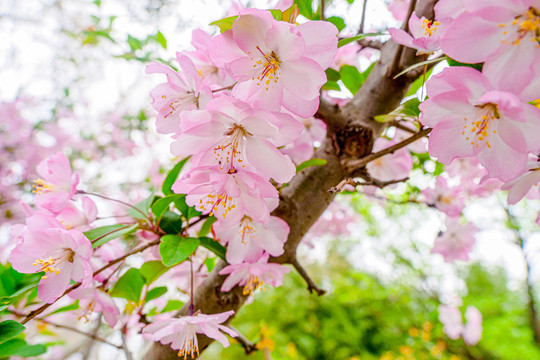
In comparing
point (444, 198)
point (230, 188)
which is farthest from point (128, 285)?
point (444, 198)

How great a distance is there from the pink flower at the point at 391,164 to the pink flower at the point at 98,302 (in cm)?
84

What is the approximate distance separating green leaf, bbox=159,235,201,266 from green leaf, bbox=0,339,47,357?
407 mm

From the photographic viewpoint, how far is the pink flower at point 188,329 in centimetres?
63

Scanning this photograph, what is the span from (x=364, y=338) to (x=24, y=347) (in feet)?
12.7

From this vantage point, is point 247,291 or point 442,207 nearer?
point 247,291

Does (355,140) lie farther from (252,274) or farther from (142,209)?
(142,209)

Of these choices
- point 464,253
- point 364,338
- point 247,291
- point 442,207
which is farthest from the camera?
point 364,338

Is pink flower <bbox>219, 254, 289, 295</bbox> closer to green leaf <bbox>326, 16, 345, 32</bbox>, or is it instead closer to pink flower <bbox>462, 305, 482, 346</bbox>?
green leaf <bbox>326, 16, 345, 32</bbox>

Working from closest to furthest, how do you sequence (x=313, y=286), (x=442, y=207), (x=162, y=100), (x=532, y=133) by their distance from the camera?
(x=532, y=133), (x=162, y=100), (x=313, y=286), (x=442, y=207)

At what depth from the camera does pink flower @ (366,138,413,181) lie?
45.3 inches

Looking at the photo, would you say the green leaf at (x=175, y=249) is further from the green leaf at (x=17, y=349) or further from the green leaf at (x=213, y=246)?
the green leaf at (x=17, y=349)

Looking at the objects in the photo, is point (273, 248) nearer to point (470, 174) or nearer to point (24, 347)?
point (24, 347)

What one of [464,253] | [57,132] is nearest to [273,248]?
[464,253]

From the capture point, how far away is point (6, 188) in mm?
2854
